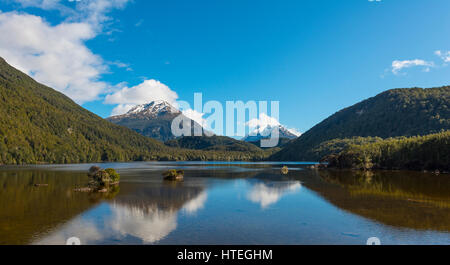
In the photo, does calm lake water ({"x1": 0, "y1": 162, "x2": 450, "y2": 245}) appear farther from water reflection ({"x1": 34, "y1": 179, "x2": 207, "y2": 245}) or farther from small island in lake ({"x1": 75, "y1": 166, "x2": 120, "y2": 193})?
small island in lake ({"x1": 75, "y1": 166, "x2": 120, "y2": 193})

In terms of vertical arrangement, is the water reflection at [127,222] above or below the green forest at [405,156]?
below

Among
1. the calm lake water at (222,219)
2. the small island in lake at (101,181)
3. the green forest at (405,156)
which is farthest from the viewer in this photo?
the green forest at (405,156)

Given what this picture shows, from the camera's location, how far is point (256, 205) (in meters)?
43.3

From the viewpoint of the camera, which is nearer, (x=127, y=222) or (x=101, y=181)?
(x=127, y=222)

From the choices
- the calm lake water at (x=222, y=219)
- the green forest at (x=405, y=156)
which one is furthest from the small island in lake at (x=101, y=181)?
the green forest at (x=405, y=156)

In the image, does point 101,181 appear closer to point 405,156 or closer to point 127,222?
point 127,222

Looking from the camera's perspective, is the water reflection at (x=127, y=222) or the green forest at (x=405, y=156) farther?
the green forest at (x=405, y=156)

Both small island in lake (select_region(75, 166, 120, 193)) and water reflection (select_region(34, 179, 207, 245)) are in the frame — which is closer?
water reflection (select_region(34, 179, 207, 245))

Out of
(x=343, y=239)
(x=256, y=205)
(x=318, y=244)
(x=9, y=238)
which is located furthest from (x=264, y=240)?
(x=9, y=238)

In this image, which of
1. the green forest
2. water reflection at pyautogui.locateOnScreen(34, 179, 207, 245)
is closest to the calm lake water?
water reflection at pyautogui.locateOnScreen(34, 179, 207, 245)

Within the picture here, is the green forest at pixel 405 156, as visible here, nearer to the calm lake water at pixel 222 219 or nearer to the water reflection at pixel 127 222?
the calm lake water at pixel 222 219

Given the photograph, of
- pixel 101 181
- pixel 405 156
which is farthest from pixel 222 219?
pixel 405 156
